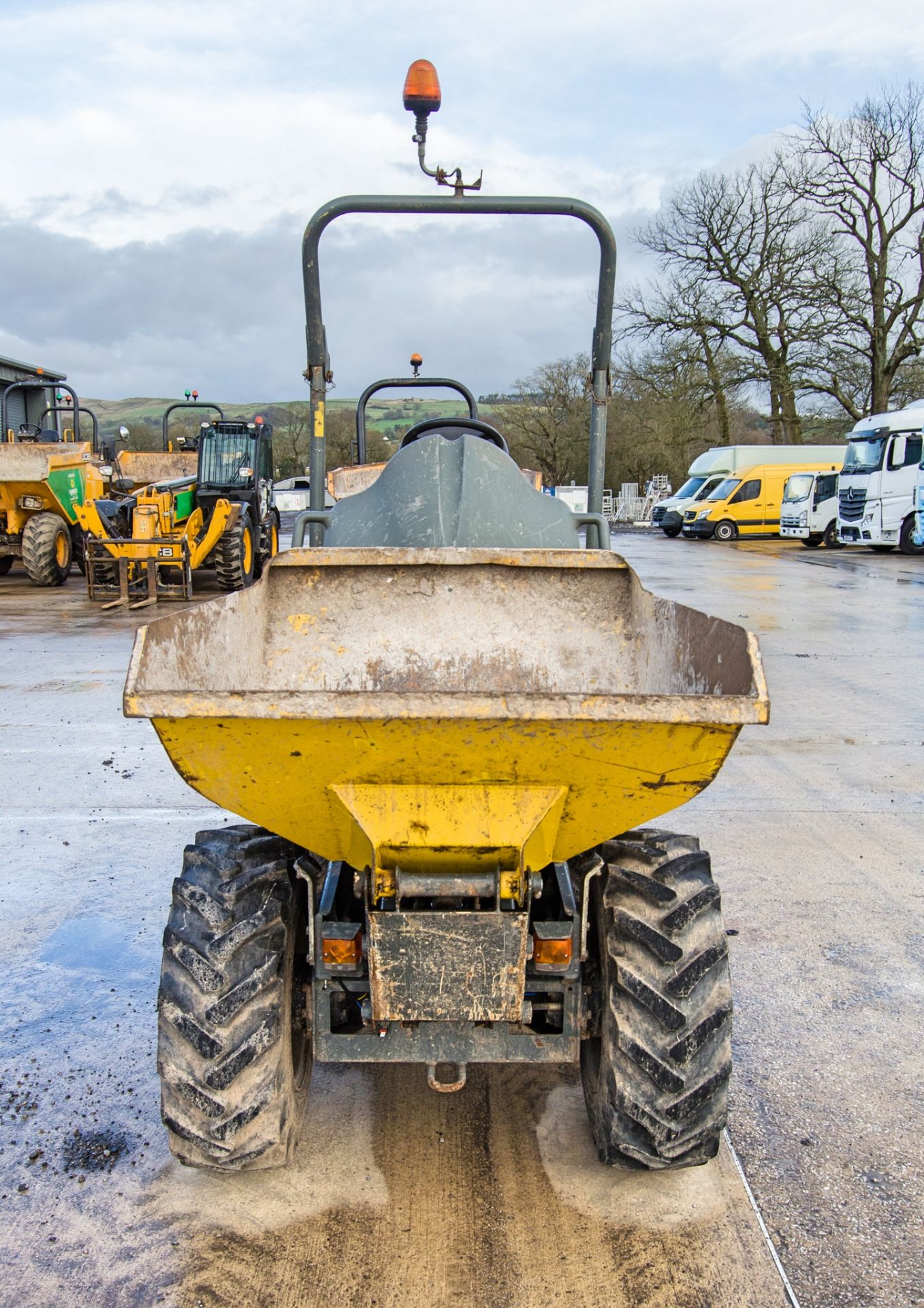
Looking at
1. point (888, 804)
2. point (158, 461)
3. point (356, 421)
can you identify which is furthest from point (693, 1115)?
point (158, 461)

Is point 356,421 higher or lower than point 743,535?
higher

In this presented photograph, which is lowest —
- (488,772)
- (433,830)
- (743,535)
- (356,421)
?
(743,535)

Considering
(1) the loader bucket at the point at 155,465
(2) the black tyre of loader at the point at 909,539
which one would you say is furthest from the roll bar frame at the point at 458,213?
(2) the black tyre of loader at the point at 909,539

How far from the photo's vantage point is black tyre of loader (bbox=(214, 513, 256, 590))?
12977mm

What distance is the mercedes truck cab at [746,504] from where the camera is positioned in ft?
92.7

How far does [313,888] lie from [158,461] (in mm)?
15802

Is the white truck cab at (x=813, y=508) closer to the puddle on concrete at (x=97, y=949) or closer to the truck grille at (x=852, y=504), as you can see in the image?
the truck grille at (x=852, y=504)

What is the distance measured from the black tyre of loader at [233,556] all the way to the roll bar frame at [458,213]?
8917 mm

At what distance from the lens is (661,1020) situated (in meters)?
2.27

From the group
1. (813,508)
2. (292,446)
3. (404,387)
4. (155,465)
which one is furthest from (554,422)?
(404,387)

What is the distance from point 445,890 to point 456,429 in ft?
8.90

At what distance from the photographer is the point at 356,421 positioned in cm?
536

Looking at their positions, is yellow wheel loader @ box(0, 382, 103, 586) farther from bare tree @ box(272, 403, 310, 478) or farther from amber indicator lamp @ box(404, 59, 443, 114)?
bare tree @ box(272, 403, 310, 478)

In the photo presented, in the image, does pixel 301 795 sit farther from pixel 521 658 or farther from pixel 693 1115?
pixel 521 658
